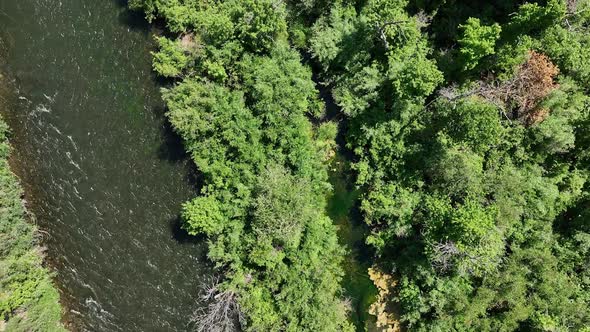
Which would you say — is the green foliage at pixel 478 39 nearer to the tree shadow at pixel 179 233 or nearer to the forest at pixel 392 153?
the forest at pixel 392 153

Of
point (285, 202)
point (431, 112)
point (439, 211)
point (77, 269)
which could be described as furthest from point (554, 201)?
point (77, 269)

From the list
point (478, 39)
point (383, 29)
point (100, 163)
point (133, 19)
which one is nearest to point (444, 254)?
point (478, 39)

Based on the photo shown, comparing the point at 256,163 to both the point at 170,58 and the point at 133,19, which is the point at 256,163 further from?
the point at 133,19

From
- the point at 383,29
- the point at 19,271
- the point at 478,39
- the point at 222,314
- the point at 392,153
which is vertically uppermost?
the point at 478,39

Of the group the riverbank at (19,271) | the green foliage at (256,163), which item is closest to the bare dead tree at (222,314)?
the green foliage at (256,163)

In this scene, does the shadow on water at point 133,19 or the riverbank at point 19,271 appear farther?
the shadow on water at point 133,19

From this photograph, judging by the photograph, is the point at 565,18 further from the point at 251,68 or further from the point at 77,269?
the point at 77,269
